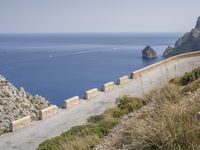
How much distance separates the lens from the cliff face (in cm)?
3269

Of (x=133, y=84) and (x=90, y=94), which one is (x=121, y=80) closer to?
(x=133, y=84)

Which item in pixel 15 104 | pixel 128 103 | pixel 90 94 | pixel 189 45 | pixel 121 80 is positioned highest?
pixel 128 103

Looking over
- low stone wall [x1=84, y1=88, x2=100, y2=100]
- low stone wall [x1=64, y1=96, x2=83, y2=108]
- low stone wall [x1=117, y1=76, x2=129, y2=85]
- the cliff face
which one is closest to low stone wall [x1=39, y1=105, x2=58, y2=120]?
low stone wall [x1=64, y1=96, x2=83, y2=108]

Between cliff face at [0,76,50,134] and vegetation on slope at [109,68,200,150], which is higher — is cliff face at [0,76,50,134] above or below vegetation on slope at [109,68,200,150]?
below

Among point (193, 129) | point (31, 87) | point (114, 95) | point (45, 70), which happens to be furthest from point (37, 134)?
point (45, 70)

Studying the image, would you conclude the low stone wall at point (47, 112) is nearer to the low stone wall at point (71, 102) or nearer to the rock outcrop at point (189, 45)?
the low stone wall at point (71, 102)

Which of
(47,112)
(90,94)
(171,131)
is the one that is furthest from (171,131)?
(90,94)

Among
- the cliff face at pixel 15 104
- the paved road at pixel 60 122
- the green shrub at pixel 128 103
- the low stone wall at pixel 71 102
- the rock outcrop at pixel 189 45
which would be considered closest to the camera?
the green shrub at pixel 128 103

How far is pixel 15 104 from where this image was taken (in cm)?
3581

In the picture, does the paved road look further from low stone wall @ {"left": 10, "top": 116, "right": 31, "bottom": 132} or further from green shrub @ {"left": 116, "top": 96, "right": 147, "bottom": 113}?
green shrub @ {"left": 116, "top": 96, "right": 147, "bottom": 113}

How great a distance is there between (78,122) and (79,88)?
47.6m

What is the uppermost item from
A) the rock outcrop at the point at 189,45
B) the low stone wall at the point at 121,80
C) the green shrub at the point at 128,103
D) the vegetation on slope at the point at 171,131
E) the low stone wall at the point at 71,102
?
the vegetation on slope at the point at 171,131

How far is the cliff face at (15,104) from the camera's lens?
3269 centimetres

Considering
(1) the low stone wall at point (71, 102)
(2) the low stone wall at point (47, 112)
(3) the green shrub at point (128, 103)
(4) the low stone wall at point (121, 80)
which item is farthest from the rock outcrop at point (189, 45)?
(3) the green shrub at point (128, 103)
